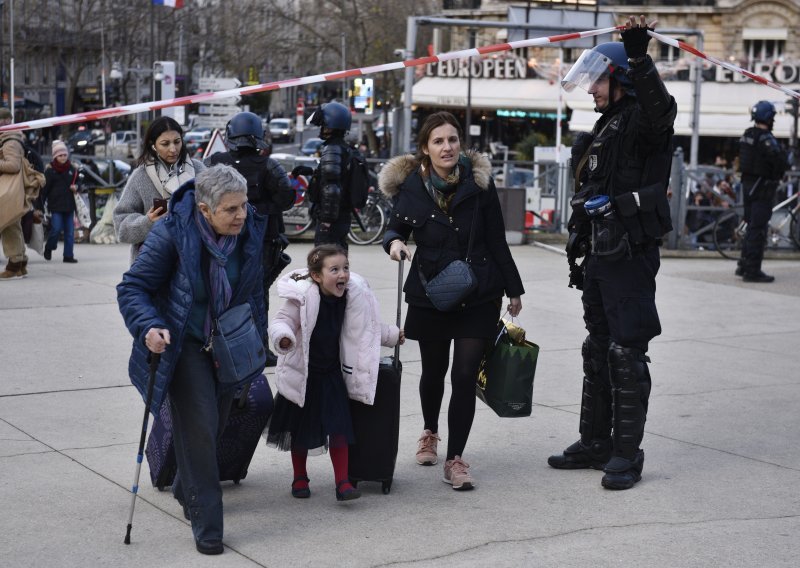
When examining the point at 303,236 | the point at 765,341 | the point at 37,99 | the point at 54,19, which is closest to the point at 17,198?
the point at 303,236

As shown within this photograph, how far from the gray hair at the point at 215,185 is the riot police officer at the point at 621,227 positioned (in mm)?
1763

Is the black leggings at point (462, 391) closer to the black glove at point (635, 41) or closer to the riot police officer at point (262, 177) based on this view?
the black glove at point (635, 41)

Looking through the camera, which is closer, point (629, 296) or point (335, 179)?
point (629, 296)

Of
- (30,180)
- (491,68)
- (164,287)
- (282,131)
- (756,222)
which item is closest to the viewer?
(164,287)

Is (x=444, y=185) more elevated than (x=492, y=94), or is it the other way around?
(x=492, y=94)

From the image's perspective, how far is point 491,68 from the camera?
4728cm

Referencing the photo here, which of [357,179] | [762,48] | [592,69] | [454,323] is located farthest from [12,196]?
[762,48]

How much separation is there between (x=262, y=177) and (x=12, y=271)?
19.3ft

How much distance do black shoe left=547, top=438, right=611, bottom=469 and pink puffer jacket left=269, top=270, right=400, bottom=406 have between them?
118cm

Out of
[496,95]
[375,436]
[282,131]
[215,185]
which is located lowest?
[375,436]

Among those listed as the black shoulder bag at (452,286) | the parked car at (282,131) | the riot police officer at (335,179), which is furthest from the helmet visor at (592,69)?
the parked car at (282,131)

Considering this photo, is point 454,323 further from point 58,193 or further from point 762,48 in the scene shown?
Answer: point 762,48

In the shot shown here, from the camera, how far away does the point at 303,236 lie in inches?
715

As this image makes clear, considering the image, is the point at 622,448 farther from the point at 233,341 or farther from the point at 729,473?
the point at 233,341
